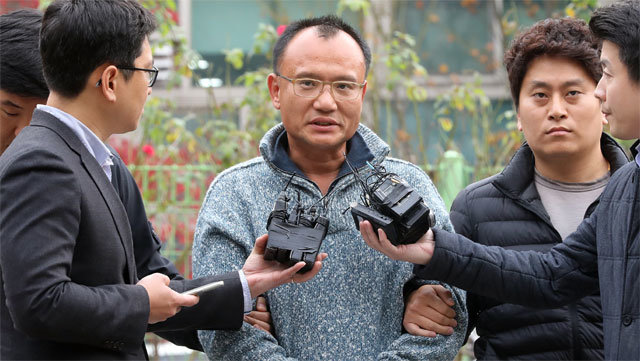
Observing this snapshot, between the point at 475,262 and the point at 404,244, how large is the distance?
0.88 feet

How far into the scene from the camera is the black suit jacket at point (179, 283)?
2.56m

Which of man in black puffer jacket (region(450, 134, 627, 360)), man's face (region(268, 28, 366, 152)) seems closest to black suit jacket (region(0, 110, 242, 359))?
man's face (region(268, 28, 366, 152))

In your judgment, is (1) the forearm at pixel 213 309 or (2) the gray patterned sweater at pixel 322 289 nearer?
(1) the forearm at pixel 213 309

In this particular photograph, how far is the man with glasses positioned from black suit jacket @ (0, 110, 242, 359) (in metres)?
0.61

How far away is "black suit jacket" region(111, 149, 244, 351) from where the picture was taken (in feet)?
8.39

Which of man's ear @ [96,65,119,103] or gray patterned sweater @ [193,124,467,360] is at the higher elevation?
man's ear @ [96,65,119,103]

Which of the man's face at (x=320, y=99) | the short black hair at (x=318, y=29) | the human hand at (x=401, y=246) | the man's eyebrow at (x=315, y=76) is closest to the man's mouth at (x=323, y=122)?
the man's face at (x=320, y=99)

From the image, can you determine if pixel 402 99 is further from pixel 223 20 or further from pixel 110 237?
pixel 110 237

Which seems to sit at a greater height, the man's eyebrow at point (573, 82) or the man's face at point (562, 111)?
the man's eyebrow at point (573, 82)

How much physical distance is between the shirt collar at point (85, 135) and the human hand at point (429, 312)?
1170 millimetres

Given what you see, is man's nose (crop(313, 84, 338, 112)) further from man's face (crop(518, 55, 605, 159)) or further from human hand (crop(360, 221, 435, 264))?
man's face (crop(518, 55, 605, 159))

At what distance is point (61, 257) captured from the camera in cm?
200

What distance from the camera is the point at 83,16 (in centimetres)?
227

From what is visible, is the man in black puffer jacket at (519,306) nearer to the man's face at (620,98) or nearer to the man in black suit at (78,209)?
the man's face at (620,98)
